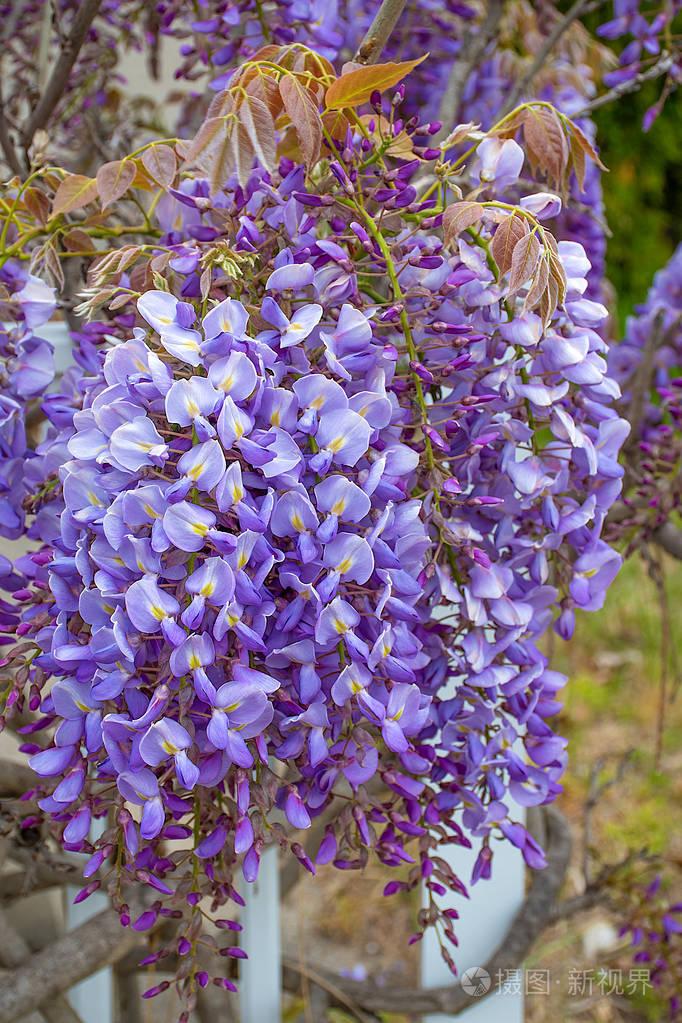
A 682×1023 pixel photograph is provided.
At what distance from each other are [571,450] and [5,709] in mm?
392

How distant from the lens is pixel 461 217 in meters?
0.54

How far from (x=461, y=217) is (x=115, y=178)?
229 millimetres

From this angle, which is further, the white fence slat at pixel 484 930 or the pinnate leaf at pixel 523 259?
the white fence slat at pixel 484 930

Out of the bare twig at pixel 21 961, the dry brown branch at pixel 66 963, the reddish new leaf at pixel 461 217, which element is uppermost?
the reddish new leaf at pixel 461 217

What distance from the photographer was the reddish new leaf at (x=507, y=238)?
1.76ft

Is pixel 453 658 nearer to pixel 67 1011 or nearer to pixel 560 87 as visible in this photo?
pixel 67 1011

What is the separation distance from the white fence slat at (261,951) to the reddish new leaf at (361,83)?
772mm

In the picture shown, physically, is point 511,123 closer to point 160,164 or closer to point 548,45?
point 160,164

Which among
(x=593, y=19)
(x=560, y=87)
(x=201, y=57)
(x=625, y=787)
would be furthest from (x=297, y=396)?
(x=593, y=19)

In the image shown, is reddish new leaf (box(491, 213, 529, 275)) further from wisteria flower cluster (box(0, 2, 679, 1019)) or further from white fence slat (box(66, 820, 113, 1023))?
white fence slat (box(66, 820, 113, 1023))

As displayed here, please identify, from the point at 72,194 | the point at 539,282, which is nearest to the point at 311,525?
the point at 539,282

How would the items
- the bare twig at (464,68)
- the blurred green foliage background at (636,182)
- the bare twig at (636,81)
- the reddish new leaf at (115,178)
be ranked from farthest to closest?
the blurred green foliage background at (636,182) → the bare twig at (464,68) → the bare twig at (636,81) → the reddish new leaf at (115,178)

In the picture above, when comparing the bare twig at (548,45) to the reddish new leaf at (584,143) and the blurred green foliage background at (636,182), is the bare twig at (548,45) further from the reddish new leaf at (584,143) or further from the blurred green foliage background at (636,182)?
the blurred green foliage background at (636,182)

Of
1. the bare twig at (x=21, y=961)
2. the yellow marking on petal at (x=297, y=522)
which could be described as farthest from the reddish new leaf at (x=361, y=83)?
the bare twig at (x=21, y=961)
